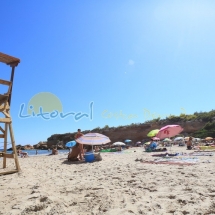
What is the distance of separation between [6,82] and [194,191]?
515cm

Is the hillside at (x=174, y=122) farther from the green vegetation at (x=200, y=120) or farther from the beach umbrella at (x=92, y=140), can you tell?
the beach umbrella at (x=92, y=140)

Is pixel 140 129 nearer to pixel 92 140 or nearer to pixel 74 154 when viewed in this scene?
pixel 74 154

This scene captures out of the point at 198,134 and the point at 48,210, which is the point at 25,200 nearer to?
the point at 48,210

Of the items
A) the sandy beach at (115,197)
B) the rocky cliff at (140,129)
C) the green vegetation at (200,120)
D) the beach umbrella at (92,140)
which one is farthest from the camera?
the rocky cliff at (140,129)

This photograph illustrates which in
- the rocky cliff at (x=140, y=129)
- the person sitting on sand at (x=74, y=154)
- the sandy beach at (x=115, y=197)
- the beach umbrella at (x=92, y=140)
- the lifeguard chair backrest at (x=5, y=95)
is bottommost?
the sandy beach at (x=115, y=197)

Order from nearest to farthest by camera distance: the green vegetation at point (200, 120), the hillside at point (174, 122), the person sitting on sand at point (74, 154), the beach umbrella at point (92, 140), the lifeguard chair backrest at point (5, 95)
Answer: the lifeguard chair backrest at point (5, 95), the beach umbrella at point (92, 140), the person sitting on sand at point (74, 154), the green vegetation at point (200, 120), the hillside at point (174, 122)

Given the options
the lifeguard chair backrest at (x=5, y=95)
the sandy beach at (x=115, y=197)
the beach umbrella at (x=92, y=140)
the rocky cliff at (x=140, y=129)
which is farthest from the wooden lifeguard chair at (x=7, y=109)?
the rocky cliff at (x=140, y=129)

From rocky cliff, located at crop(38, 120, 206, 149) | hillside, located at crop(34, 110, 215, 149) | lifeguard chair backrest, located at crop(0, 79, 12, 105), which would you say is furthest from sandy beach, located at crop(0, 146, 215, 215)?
rocky cliff, located at crop(38, 120, 206, 149)

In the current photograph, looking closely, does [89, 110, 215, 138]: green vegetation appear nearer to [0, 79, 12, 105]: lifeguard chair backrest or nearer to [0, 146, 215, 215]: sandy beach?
[0, 146, 215, 215]: sandy beach

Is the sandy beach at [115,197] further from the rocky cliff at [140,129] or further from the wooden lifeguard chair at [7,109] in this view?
the rocky cliff at [140,129]

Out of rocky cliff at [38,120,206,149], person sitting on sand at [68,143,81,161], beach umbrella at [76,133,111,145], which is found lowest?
person sitting on sand at [68,143,81,161]

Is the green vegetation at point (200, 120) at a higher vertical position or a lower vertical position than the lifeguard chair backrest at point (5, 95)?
higher

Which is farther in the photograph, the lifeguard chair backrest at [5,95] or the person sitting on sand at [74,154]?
the person sitting on sand at [74,154]

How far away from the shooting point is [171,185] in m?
3.78
